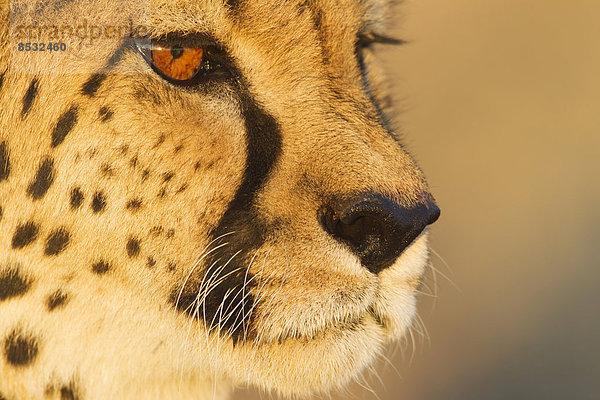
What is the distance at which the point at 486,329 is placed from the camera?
2.62 metres

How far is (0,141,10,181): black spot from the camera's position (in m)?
0.94

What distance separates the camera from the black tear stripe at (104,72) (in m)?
0.93

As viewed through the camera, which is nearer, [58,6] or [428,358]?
[58,6]

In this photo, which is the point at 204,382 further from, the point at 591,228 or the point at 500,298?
the point at 591,228

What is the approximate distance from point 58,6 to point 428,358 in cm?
→ 195

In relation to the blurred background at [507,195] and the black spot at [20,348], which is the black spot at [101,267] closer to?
the black spot at [20,348]

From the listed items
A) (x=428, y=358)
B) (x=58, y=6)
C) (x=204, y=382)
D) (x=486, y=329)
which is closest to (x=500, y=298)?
(x=486, y=329)

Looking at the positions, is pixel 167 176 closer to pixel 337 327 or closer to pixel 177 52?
pixel 177 52

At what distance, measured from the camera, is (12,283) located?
3.12 feet

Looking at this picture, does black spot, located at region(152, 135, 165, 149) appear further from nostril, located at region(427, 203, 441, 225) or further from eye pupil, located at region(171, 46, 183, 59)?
nostril, located at region(427, 203, 441, 225)

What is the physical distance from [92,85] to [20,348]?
34cm

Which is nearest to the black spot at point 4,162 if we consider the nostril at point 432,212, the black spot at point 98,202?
the black spot at point 98,202

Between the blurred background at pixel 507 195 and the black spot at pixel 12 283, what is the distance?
149cm

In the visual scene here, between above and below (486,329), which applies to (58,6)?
above
